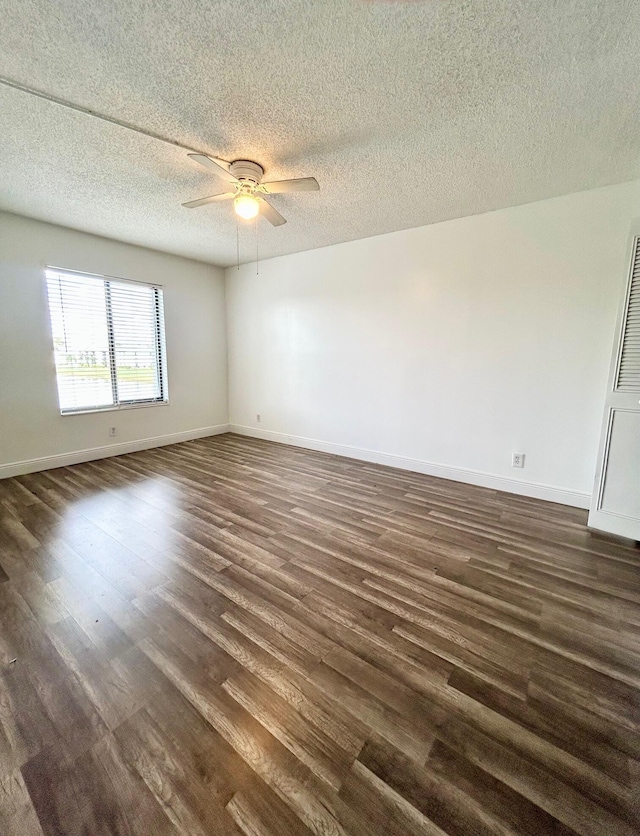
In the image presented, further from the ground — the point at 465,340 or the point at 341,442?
the point at 465,340

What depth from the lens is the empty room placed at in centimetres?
108

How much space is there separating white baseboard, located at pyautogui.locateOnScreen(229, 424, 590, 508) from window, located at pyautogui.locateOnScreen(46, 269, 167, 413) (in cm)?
195

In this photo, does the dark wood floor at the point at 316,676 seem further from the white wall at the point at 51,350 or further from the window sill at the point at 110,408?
the window sill at the point at 110,408

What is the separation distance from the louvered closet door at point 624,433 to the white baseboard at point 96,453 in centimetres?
495

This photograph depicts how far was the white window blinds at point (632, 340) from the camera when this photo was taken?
7.41 feet

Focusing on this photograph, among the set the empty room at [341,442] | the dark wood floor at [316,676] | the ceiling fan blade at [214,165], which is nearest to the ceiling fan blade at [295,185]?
the empty room at [341,442]

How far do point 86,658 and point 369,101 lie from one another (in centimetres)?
305

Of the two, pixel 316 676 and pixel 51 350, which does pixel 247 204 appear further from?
pixel 51 350

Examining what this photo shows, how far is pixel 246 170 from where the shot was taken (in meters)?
2.30

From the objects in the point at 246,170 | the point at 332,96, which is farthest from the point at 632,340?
the point at 246,170

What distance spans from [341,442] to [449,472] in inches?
56.0

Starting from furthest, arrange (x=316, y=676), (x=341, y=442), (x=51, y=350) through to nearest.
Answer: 1. (x=341, y=442)
2. (x=51, y=350)
3. (x=316, y=676)

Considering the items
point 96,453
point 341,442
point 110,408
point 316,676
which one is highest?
point 110,408

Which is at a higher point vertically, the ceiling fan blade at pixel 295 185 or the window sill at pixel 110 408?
the ceiling fan blade at pixel 295 185
